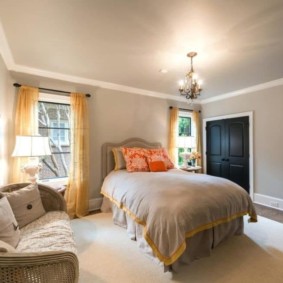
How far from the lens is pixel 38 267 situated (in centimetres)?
104

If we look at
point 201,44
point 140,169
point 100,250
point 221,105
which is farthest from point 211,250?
point 221,105

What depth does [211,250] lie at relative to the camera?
2312mm

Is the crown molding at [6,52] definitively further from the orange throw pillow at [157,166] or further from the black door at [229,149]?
the black door at [229,149]

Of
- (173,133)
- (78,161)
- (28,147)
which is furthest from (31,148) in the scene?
(173,133)

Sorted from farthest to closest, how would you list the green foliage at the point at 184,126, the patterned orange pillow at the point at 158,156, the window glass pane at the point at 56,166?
1. the green foliage at the point at 184,126
2. the patterned orange pillow at the point at 158,156
3. the window glass pane at the point at 56,166

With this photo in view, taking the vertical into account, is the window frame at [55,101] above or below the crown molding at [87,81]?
below

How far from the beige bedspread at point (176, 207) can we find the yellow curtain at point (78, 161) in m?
1.06

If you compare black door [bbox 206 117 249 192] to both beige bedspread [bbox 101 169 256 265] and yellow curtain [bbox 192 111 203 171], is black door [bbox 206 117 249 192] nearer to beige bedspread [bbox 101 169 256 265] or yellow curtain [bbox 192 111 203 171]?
yellow curtain [bbox 192 111 203 171]

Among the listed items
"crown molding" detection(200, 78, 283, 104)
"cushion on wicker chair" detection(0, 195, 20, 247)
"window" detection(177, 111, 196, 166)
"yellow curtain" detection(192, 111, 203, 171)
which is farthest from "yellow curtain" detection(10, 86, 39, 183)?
"crown molding" detection(200, 78, 283, 104)

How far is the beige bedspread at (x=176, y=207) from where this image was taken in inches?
72.5

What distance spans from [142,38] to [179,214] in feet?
6.69

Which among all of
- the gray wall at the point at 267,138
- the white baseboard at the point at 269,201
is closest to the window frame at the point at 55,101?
the gray wall at the point at 267,138

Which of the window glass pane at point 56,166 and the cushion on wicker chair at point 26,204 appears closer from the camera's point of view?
the cushion on wicker chair at point 26,204

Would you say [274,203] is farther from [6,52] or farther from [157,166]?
[6,52]
